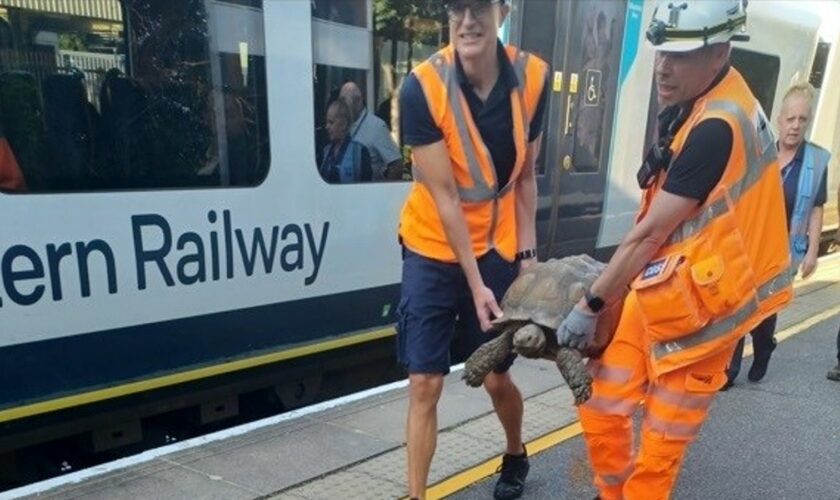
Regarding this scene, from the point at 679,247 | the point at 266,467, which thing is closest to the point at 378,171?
the point at 266,467

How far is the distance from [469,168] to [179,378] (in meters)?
2.11

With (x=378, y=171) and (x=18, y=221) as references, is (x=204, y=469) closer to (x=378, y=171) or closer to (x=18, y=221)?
(x=18, y=221)

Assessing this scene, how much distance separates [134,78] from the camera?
353 cm

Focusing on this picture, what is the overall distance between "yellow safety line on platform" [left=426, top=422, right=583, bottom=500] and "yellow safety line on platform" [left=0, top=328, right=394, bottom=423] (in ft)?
4.75

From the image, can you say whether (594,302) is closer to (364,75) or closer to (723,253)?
(723,253)

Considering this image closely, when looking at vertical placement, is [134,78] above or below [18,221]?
above

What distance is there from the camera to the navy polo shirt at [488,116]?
254 centimetres

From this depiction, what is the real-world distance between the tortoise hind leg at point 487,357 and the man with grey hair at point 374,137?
2270 mm

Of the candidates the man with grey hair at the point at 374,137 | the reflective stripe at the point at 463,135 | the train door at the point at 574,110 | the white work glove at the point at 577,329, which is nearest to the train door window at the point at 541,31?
the train door at the point at 574,110

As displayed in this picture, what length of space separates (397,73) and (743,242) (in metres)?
2.98

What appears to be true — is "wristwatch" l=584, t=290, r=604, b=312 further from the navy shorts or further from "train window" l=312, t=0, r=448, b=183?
"train window" l=312, t=0, r=448, b=183

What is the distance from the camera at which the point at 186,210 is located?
144 inches

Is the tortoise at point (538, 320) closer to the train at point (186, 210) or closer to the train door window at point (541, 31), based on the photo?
the train at point (186, 210)

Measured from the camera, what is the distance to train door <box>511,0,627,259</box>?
5.62 meters
